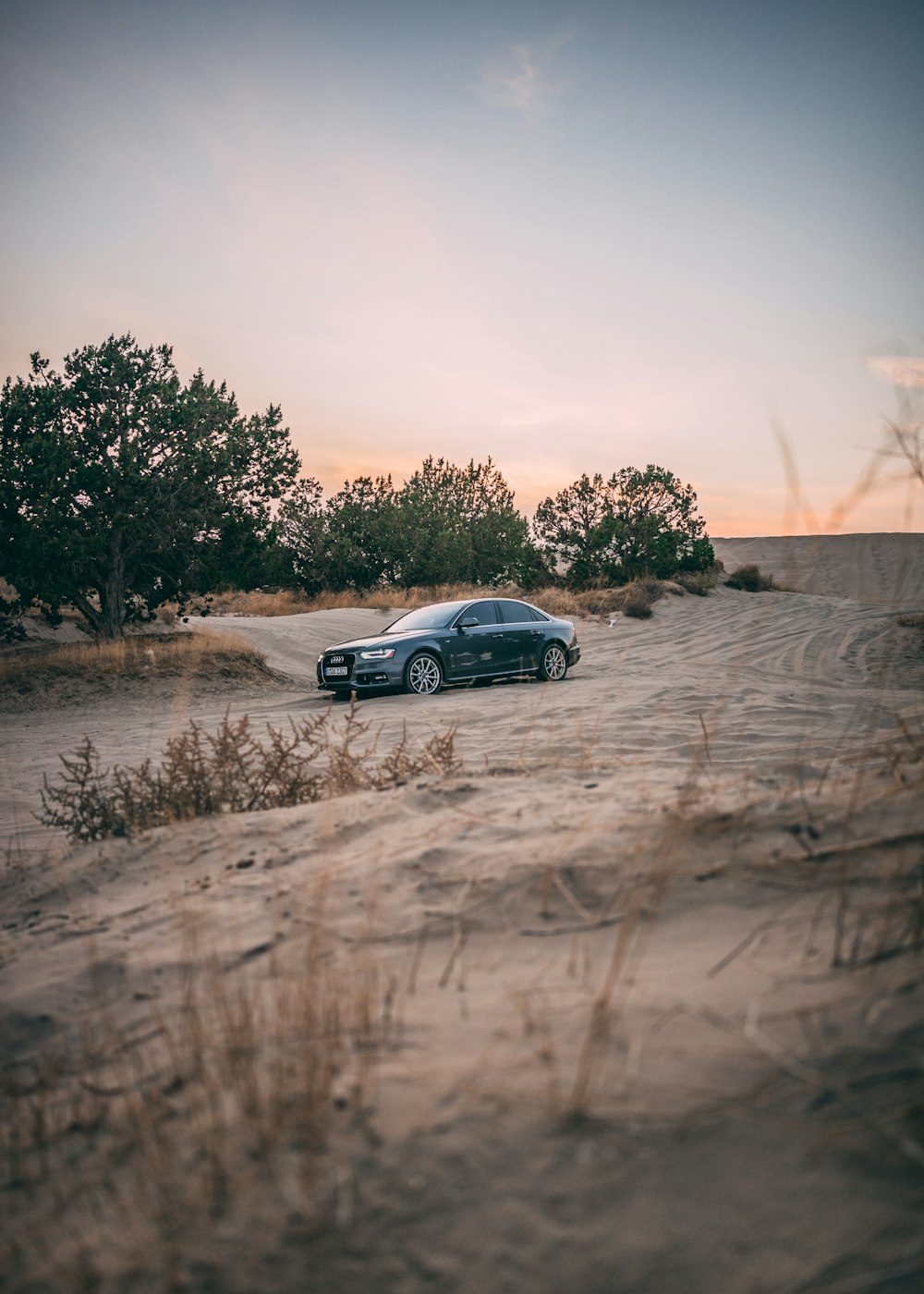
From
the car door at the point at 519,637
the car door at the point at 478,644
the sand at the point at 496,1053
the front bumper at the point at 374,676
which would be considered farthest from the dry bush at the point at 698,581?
the sand at the point at 496,1053

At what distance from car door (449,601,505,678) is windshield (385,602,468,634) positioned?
16cm

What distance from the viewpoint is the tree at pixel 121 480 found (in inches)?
615

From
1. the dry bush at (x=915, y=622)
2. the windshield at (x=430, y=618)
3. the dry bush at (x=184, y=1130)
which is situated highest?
the windshield at (x=430, y=618)

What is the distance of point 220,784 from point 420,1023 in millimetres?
3248

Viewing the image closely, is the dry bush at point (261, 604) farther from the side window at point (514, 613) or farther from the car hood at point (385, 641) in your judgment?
the car hood at point (385, 641)

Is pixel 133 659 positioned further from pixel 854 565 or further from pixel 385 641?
pixel 854 565

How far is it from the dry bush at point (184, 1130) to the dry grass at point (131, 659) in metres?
13.2


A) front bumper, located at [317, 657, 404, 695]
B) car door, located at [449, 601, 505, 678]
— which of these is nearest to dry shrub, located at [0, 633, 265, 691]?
front bumper, located at [317, 657, 404, 695]

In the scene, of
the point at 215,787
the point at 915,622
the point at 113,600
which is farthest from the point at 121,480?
the point at 915,622

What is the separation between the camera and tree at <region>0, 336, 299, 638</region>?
15617 mm

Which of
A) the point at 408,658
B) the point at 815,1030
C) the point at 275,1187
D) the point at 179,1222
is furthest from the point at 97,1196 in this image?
the point at 408,658

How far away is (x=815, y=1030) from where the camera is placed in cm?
199

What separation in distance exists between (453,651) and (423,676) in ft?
2.17

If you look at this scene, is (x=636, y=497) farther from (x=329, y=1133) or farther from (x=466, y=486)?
(x=329, y=1133)
